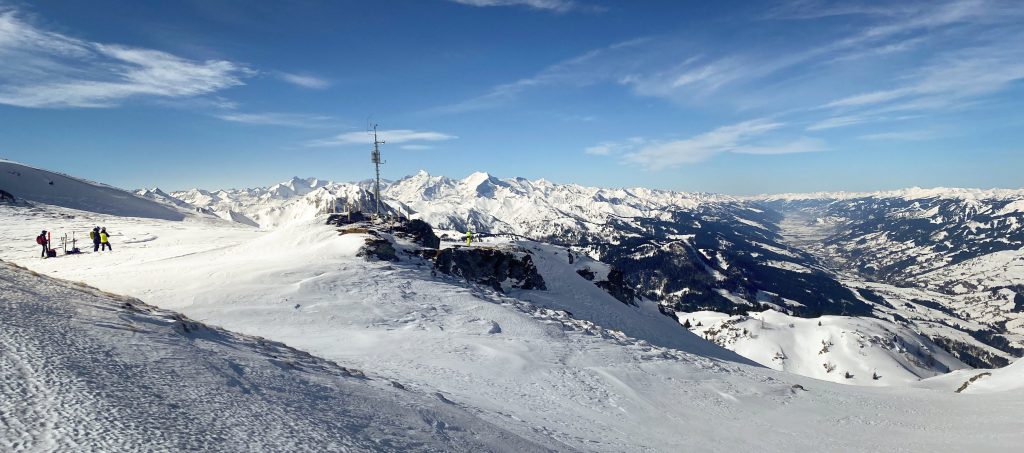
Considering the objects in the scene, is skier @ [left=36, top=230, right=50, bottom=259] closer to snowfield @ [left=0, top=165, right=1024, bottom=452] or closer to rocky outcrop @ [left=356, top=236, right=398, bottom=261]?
snowfield @ [left=0, top=165, right=1024, bottom=452]

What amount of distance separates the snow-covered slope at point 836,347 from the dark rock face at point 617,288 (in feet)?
290

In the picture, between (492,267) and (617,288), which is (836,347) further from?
(492,267)

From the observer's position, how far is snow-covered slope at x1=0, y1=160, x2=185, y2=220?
88.6m

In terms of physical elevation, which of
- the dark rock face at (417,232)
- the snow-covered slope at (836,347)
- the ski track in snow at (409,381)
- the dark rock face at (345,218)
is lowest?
the snow-covered slope at (836,347)

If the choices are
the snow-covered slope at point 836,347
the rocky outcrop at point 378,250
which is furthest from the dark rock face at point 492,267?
the snow-covered slope at point 836,347

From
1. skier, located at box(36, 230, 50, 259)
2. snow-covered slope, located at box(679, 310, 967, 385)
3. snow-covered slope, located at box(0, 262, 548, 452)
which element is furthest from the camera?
snow-covered slope, located at box(679, 310, 967, 385)

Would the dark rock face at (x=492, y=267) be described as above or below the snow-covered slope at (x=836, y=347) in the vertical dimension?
above

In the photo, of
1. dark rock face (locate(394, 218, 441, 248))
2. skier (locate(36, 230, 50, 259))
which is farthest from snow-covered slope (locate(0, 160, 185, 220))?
dark rock face (locate(394, 218, 441, 248))

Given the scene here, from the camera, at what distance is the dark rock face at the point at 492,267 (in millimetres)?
44406

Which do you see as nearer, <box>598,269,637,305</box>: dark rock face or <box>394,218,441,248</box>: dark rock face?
<box>394,218,441,248</box>: dark rock face

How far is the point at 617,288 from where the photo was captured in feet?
217

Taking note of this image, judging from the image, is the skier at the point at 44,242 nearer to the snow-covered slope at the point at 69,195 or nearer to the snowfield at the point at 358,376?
the snowfield at the point at 358,376

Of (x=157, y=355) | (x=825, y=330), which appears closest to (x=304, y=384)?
(x=157, y=355)

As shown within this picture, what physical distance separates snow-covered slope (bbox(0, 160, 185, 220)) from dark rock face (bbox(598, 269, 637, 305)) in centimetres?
8984
